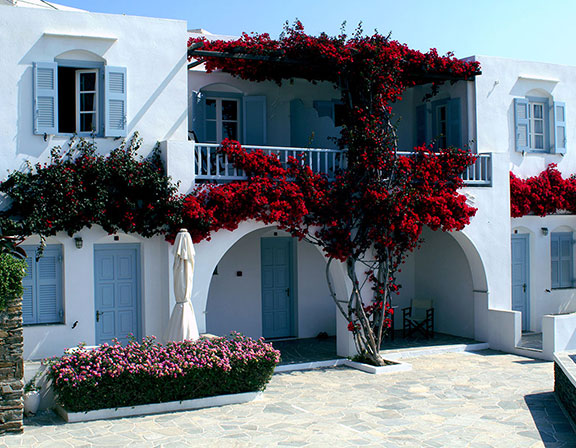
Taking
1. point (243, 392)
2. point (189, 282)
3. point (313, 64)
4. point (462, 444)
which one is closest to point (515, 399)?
point (462, 444)

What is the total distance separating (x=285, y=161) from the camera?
1531 cm

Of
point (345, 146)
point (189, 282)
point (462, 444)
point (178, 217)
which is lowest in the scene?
point (462, 444)

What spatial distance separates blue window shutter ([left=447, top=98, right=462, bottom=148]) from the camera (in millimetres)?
17250

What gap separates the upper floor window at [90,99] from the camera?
13.4 metres

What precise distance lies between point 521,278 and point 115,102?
11.4m

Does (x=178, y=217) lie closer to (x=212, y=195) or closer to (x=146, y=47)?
(x=212, y=195)

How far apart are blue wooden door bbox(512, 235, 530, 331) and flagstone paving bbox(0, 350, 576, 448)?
5144 millimetres

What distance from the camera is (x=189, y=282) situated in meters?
12.2

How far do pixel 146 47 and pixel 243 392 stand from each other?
684cm

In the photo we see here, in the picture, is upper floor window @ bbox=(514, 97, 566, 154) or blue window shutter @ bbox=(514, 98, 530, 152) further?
upper floor window @ bbox=(514, 97, 566, 154)

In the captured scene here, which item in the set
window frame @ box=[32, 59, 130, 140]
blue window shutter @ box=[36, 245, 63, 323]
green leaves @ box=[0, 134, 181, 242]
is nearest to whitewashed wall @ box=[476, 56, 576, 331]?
green leaves @ box=[0, 134, 181, 242]

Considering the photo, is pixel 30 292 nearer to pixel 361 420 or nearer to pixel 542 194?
pixel 361 420

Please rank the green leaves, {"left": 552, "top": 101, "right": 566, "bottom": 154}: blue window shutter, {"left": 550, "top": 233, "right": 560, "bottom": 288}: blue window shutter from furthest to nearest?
Answer: {"left": 550, "top": 233, "right": 560, "bottom": 288}: blue window shutter < {"left": 552, "top": 101, "right": 566, "bottom": 154}: blue window shutter < the green leaves

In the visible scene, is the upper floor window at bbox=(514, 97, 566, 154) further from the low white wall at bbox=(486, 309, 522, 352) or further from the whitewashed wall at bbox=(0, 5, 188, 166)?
the whitewashed wall at bbox=(0, 5, 188, 166)
